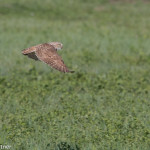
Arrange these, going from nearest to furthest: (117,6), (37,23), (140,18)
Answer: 1. (37,23)
2. (140,18)
3. (117,6)

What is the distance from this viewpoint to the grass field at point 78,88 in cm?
614

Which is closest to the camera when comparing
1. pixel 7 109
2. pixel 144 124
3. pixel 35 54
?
pixel 35 54

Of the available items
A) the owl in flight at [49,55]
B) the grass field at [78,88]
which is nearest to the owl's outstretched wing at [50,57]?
the owl in flight at [49,55]

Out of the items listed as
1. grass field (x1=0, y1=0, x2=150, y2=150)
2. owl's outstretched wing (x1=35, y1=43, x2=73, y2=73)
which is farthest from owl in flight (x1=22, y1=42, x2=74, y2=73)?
grass field (x1=0, y1=0, x2=150, y2=150)

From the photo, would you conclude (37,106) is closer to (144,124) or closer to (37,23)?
(144,124)

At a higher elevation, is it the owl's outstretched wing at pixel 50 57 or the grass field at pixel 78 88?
the owl's outstretched wing at pixel 50 57

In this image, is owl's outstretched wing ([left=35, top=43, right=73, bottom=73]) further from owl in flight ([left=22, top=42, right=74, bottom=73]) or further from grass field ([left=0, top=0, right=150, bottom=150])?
grass field ([left=0, top=0, right=150, bottom=150])

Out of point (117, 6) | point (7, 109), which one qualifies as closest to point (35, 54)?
point (7, 109)

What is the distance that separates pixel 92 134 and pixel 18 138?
1.09 meters

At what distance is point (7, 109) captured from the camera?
7.17m

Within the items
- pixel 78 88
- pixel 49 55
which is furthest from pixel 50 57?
pixel 78 88

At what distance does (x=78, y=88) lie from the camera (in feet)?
28.2

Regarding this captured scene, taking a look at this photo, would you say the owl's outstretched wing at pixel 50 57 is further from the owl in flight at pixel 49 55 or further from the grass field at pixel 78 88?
the grass field at pixel 78 88

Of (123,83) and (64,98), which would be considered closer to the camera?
(64,98)
